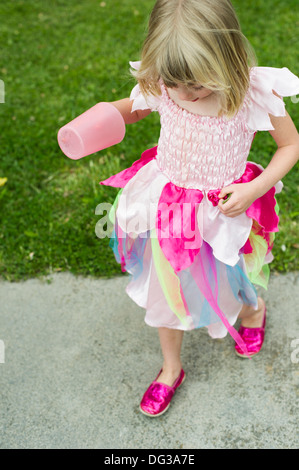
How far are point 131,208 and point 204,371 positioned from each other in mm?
781

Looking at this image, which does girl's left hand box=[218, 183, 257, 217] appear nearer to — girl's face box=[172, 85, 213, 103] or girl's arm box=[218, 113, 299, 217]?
girl's arm box=[218, 113, 299, 217]

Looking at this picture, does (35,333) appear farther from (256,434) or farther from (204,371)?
(256,434)

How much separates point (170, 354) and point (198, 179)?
0.74 m

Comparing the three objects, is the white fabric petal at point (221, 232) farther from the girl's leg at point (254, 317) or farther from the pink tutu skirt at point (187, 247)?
the girl's leg at point (254, 317)

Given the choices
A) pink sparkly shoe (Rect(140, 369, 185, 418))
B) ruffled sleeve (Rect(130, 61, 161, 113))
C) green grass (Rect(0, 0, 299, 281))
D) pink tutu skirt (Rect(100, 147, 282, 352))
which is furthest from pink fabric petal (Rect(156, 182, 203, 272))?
green grass (Rect(0, 0, 299, 281))

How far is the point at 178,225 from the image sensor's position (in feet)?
5.77

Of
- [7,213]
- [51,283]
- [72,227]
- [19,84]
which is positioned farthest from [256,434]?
[19,84]

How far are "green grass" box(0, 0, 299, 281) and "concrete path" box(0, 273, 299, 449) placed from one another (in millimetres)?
202

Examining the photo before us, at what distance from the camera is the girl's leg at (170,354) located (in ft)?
6.77

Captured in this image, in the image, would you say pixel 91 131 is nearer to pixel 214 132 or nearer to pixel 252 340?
pixel 214 132

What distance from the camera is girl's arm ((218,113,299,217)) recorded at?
5.43 ft

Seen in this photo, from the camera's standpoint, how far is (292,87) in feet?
5.32

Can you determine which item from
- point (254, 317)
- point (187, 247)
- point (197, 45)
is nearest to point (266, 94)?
point (197, 45)

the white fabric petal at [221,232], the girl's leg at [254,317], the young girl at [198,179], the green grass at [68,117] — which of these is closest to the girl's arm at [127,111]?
the young girl at [198,179]
